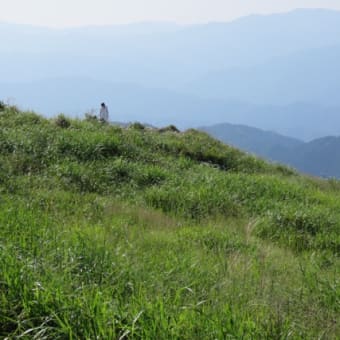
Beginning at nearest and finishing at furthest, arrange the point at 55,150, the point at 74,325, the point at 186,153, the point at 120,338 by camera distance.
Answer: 1. the point at 120,338
2. the point at 74,325
3. the point at 55,150
4. the point at 186,153

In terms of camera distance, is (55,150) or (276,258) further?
(55,150)

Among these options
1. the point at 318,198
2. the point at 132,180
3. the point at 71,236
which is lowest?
the point at 318,198

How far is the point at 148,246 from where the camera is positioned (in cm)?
662

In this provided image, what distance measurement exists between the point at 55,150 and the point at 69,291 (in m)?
9.09

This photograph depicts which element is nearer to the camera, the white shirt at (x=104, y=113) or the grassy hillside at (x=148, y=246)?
the grassy hillside at (x=148, y=246)

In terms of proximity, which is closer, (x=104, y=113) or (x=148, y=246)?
(x=148, y=246)

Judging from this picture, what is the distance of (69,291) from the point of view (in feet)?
12.8

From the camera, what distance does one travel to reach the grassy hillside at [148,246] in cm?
356

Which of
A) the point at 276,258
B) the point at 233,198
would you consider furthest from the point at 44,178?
the point at 276,258

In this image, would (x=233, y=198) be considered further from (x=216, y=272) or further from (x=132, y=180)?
(x=216, y=272)

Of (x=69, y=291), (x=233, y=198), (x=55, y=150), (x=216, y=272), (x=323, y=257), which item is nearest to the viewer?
(x=69, y=291)

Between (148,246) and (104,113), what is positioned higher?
(148,246)

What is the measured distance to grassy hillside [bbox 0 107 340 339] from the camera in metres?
3.56

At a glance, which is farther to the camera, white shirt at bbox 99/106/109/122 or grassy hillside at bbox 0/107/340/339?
white shirt at bbox 99/106/109/122
